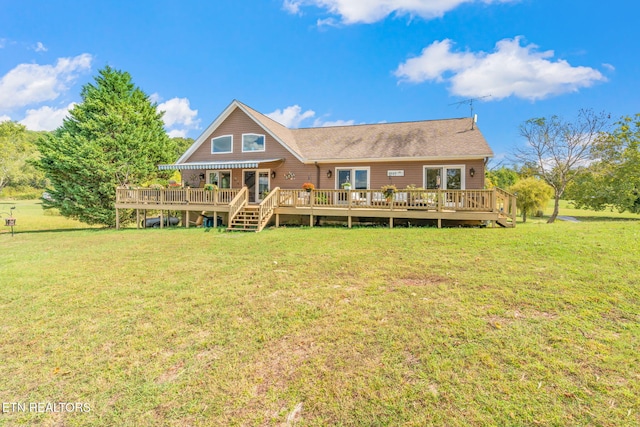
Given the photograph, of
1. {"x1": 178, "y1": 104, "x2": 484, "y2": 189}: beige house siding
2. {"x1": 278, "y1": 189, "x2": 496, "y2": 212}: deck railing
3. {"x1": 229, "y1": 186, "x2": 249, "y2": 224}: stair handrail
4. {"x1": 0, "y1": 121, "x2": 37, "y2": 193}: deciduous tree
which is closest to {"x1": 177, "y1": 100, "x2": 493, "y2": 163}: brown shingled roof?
{"x1": 178, "y1": 104, "x2": 484, "y2": 189}: beige house siding

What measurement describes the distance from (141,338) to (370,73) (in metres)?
21.5

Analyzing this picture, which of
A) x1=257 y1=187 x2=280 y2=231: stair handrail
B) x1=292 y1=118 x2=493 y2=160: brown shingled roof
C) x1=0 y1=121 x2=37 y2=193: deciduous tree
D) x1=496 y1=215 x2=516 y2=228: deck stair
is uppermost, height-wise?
x1=0 y1=121 x2=37 y2=193: deciduous tree

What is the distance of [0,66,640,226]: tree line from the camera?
62.1ft

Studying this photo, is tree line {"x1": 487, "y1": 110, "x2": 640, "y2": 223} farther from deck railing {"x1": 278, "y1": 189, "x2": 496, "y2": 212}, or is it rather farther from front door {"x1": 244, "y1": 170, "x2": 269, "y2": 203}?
front door {"x1": 244, "y1": 170, "x2": 269, "y2": 203}

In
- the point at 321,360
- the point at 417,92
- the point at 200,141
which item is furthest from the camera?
the point at 417,92

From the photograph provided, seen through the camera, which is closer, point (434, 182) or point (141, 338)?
point (141, 338)

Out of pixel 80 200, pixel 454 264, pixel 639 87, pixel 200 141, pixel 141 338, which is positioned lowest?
pixel 141 338

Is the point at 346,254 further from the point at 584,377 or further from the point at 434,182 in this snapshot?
the point at 434,182

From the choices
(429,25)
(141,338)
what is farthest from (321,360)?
(429,25)

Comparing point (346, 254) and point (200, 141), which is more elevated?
point (200, 141)

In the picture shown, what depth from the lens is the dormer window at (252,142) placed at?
17.8 metres

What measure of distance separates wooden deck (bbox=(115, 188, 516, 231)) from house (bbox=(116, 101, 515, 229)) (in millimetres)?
42

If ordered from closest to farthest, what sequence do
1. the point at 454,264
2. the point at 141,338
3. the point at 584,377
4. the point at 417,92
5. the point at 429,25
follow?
the point at 584,377, the point at 141,338, the point at 454,264, the point at 429,25, the point at 417,92

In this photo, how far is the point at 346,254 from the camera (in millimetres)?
8203
